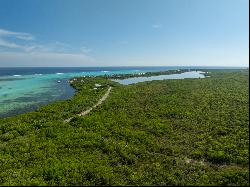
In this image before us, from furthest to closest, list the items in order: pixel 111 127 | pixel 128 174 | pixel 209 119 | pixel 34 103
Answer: pixel 34 103, pixel 209 119, pixel 111 127, pixel 128 174

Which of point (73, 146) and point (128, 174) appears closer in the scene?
point (128, 174)

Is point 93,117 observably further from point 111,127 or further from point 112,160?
point 112,160

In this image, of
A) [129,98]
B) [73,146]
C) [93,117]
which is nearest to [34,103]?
[129,98]

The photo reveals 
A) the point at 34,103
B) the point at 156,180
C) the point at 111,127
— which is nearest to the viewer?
the point at 156,180

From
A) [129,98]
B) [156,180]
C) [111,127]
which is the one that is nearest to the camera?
[156,180]

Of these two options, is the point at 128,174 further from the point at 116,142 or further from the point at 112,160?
the point at 116,142

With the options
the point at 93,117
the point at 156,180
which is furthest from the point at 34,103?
the point at 156,180
